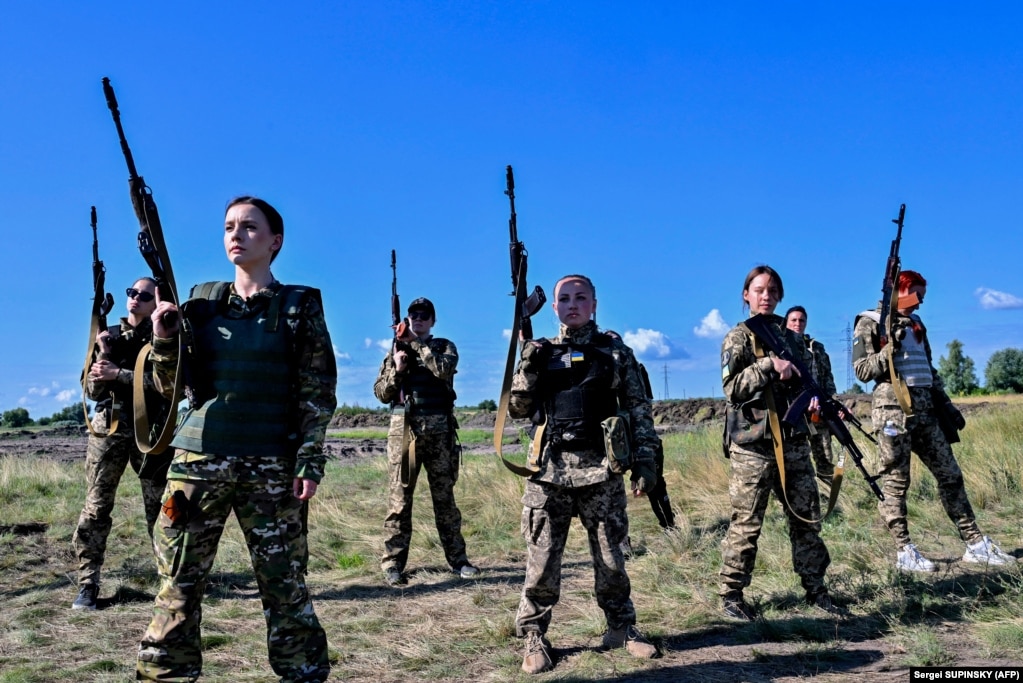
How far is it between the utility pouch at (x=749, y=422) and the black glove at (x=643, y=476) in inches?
39.2

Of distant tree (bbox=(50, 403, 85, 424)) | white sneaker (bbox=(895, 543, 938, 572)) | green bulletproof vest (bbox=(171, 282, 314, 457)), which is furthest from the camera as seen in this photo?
distant tree (bbox=(50, 403, 85, 424))

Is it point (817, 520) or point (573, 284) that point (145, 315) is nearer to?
point (573, 284)

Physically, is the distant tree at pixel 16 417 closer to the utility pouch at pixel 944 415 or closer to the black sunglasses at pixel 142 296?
the black sunglasses at pixel 142 296

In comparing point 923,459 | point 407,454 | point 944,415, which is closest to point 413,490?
point 407,454

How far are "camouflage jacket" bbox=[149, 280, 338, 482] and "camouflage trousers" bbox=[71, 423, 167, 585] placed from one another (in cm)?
304

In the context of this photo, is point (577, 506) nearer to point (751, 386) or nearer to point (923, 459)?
point (751, 386)

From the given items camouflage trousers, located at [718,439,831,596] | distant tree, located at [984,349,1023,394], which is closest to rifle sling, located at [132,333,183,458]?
camouflage trousers, located at [718,439,831,596]

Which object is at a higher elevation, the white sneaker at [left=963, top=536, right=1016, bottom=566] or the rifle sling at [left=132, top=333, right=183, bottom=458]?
the rifle sling at [left=132, top=333, right=183, bottom=458]


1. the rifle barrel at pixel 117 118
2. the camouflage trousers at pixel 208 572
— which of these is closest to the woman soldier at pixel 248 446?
the camouflage trousers at pixel 208 572

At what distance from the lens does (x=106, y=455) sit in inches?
252

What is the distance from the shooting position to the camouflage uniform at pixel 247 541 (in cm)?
340

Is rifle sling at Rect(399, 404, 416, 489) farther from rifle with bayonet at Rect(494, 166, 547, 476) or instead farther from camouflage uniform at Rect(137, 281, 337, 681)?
camouflage uniform at Rect(137, 281, 337, 681)

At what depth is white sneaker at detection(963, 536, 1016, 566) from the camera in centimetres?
659

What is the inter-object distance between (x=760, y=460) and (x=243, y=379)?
3350mm
